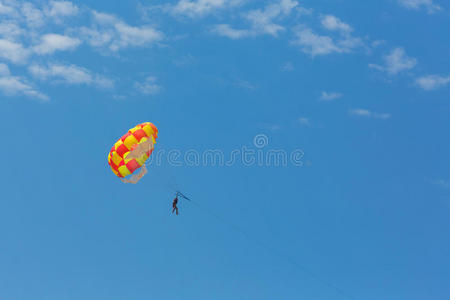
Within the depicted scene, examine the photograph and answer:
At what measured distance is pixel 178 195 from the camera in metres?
68.8

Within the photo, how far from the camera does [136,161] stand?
224 ft

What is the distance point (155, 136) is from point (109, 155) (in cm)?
383

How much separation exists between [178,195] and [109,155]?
6.14 metres

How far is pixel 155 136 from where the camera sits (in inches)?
2719

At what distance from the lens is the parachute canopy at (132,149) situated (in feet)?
222

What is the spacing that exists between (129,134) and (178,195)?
6027 mm

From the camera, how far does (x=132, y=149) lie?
67.7 m

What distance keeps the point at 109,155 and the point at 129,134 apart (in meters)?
2.34

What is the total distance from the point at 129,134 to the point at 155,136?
2183mm

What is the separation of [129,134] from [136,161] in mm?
2158

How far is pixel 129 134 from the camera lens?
68.0m

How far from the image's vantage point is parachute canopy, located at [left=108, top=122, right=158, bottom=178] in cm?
6762
